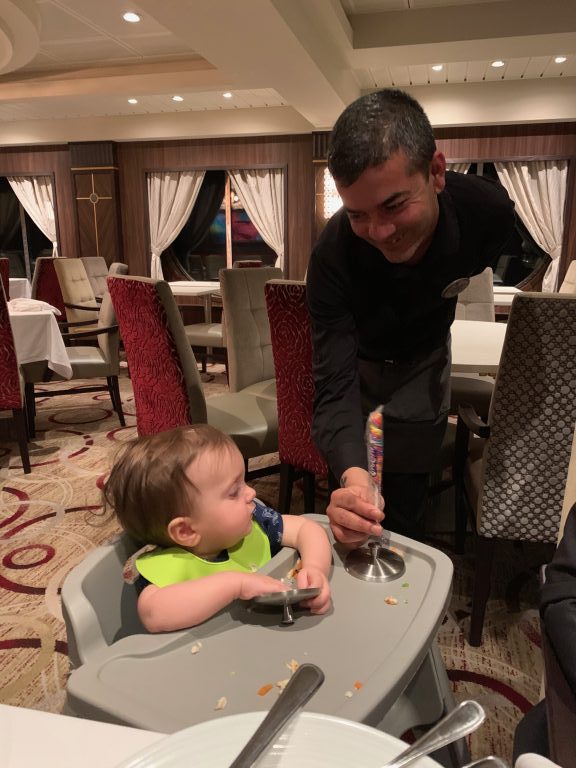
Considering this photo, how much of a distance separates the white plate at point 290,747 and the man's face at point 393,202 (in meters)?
0.84

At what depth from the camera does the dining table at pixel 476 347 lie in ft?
6.74

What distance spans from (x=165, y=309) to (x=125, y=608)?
4.15ft

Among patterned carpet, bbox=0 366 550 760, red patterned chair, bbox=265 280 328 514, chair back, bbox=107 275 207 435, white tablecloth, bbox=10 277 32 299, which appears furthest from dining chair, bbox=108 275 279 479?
white tablecloth, bbox=10 277 32 299

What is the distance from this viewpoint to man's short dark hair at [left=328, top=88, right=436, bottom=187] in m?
0.99

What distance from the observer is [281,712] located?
44 cm

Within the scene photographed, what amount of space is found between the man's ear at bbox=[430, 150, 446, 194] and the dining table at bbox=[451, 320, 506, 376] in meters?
0.96

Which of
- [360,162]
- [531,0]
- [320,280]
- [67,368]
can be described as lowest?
[67,368]

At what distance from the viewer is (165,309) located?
6.59 feet

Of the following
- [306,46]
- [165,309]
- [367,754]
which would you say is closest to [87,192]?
[306,46]

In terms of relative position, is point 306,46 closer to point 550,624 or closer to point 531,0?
point 531,0

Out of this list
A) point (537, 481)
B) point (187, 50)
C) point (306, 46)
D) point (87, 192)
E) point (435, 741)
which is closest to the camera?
point (435, 741)

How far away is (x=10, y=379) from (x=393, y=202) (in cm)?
255

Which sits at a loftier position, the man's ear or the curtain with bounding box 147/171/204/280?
the curtain with bounding box 147/171/204/280

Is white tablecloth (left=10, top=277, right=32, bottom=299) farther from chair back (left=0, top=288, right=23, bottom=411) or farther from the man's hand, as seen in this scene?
the man's hand
